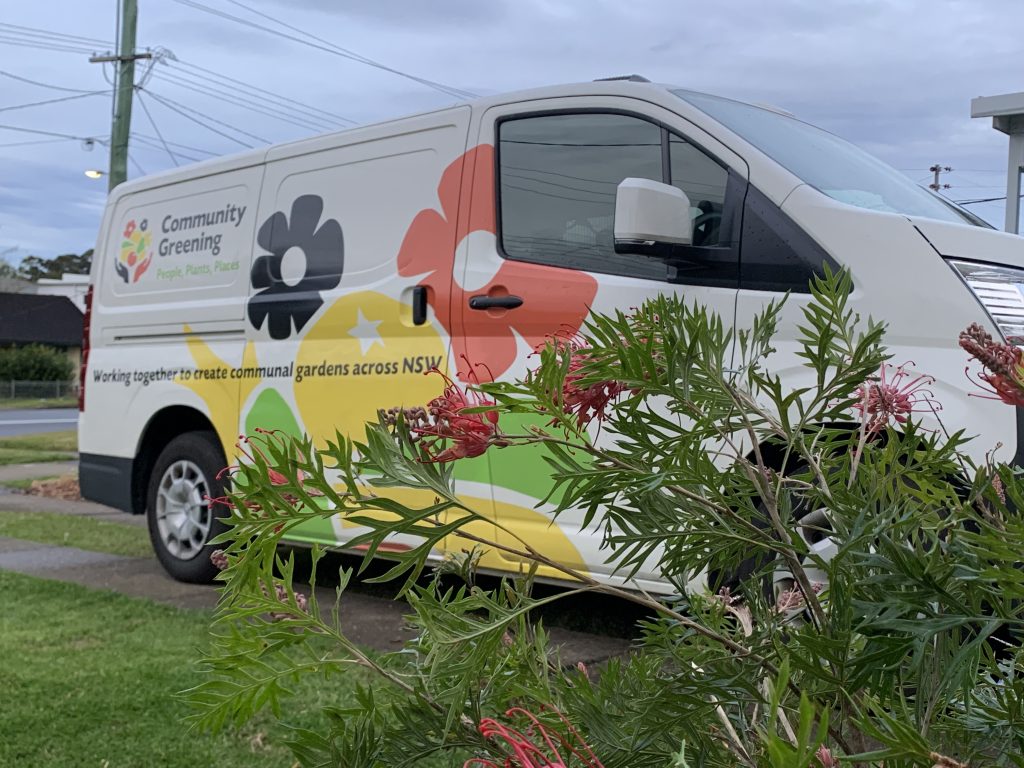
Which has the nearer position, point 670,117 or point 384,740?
point 384,740

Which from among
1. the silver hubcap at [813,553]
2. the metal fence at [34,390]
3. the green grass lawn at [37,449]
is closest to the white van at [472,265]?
the silver hubcap at [813,553]

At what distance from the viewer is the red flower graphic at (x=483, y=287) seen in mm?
4145

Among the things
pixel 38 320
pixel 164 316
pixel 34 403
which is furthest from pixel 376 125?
pixel 38 320

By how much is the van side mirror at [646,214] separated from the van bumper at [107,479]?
13.0ft

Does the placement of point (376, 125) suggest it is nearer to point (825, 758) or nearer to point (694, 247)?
point (694, 247)

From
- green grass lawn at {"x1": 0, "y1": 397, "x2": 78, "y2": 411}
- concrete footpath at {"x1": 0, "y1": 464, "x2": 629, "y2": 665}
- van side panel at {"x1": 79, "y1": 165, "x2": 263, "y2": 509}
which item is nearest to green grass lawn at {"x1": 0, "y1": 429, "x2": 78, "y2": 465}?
concrete footpath at {"x1": 0, "y1": 464, "x2": 629, "y2": 665}

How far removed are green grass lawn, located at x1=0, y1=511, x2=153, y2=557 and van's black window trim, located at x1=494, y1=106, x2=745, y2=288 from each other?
3.82m

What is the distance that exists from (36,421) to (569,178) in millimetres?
32561

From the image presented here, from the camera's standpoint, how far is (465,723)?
2.67 ft

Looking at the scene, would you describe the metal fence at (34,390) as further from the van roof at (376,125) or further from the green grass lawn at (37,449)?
the van roof at (376,125)

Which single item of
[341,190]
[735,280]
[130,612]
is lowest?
[130,612]

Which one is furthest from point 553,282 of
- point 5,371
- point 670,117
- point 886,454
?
point 5,371

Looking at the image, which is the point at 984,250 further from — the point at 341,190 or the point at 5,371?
the point at 5,371

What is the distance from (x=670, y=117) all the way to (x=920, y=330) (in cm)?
136
